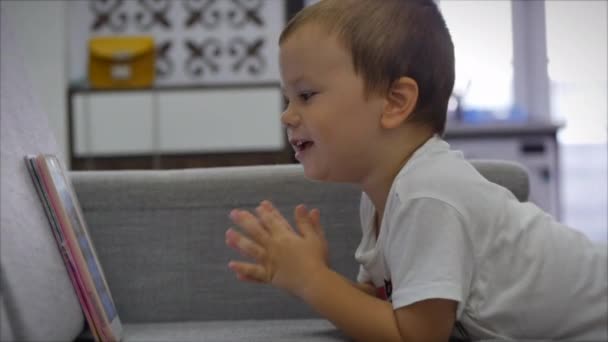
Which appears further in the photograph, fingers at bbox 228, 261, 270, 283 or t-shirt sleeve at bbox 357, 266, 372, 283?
t-shirt sleeve at bbox 357, 266, 372, 283

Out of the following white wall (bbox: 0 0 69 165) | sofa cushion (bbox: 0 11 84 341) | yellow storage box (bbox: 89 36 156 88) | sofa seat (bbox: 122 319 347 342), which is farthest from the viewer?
yellow storage box (bbox: 89 36 156 88)

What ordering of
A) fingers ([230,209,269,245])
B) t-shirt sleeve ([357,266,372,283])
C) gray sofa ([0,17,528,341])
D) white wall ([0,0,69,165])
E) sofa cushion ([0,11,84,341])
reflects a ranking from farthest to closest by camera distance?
white wall ([0,0,69,165]) → gray sofa ([0,17,528,341]) → t-shirt sleeve ([357,266,372,283]) → fingers ([230,209,269,245]) → sofa cushion ([0,11,84,341])

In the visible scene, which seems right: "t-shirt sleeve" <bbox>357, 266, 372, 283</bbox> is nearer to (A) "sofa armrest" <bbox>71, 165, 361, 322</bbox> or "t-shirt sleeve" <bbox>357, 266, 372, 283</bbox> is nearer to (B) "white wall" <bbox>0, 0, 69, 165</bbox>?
(A) "sofa armrest" <bbox>71, 165, 361, 322</bbox>

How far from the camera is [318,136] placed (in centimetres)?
102

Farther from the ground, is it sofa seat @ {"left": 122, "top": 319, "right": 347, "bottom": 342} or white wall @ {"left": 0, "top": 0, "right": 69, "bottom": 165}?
white wall @ {"left": 0, "top": 0, "right": 69, "bottom": 165}

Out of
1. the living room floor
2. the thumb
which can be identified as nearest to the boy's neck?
the thumb

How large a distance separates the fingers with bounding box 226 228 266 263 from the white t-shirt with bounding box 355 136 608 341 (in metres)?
0.17

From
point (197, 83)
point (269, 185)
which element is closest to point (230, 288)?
point (269, 185)

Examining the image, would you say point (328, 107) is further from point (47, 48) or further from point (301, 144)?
point (47, 48)

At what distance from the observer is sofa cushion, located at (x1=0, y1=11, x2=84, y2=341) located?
85 centimetres

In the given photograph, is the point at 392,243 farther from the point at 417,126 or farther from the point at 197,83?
the point at 197,83

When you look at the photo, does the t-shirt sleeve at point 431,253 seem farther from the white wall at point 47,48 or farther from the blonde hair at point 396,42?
the white wall at point 47,48

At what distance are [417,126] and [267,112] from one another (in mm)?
3858

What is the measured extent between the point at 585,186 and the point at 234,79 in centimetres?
250
